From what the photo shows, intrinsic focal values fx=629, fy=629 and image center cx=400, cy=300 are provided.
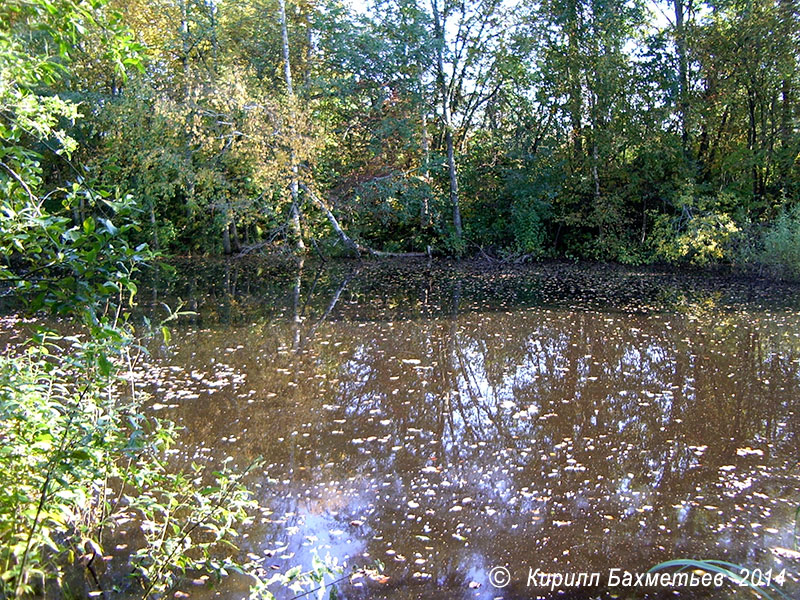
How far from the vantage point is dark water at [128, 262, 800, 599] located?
3.73 meters

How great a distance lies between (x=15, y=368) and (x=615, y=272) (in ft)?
43.8

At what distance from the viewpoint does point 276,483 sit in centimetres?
457

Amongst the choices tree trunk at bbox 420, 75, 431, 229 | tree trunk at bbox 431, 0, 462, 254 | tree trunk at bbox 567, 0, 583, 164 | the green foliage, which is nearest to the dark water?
the green foliage

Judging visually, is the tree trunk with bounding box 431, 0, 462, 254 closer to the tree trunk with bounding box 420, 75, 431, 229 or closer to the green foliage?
the tree trunk with bounding box 420, 75, 431, 229

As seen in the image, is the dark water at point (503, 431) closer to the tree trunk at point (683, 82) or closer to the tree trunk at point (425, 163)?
the tree trunk at point (683, 82)

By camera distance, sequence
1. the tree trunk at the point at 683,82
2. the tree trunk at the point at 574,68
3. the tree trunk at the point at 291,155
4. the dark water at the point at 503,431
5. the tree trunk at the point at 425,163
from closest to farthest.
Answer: the dark water at the point at 503,431, the tree trunk at the point at 683,82, the tree trunk at the point at 574,68, the tree trunk at the point at 291,155, the tree trunk at the point at 425,163

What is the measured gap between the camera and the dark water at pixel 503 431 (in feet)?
12.2

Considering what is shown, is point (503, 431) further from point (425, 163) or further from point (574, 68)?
point (574, 68)

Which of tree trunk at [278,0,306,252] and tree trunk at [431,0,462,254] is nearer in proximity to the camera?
tree trunk at [278,0,306,252]

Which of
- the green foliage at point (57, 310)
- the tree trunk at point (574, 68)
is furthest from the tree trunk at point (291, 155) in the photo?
the green foliage at point (57, 310)

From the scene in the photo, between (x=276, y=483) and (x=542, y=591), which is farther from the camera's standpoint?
(x=276, y=483)

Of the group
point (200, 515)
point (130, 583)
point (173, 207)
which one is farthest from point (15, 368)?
point (173, 207)

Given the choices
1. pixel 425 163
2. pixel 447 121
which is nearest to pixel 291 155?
pixel 425 163

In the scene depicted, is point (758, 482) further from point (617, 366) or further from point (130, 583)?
point (130, 583)
